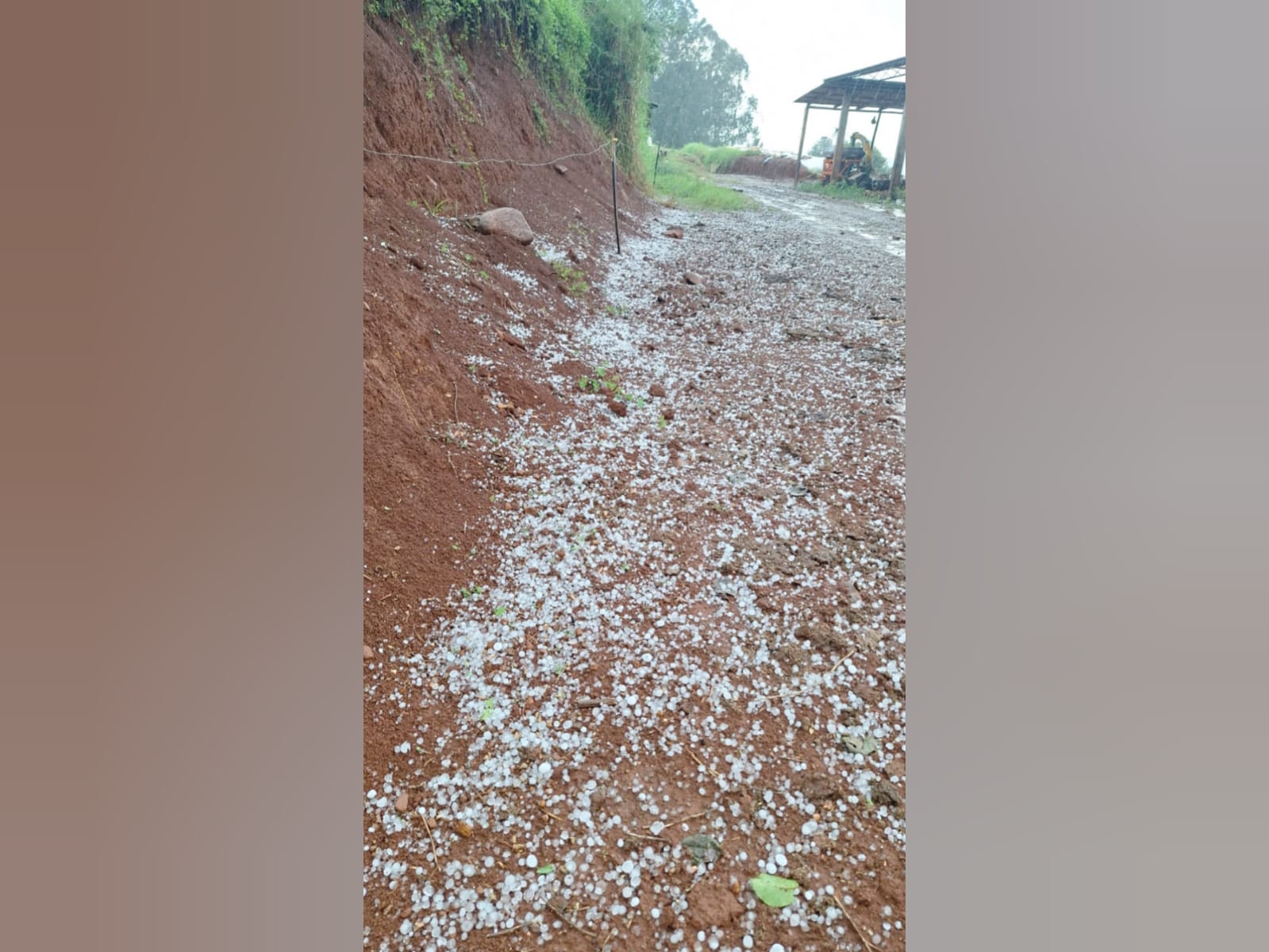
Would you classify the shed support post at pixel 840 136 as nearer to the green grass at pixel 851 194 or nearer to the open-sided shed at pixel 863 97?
the open-sided shed at pixel 863 97

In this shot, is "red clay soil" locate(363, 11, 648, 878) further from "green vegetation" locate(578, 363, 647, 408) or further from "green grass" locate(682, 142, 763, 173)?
"green grass" locate(682, 142, 763, 173)

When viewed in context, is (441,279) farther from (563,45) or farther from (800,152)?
(800,152)

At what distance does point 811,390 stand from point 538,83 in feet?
11.0

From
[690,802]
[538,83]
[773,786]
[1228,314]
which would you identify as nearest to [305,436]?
[690,802]

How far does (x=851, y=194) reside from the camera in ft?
21.3

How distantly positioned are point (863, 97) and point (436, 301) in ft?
15.8

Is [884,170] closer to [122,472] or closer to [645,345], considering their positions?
[645,345]

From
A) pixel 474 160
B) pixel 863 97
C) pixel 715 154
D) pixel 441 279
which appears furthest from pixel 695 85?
pixel 441 279

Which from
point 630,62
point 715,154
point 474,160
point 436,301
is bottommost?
point 436,301

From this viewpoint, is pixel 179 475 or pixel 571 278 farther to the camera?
pixel 571 278

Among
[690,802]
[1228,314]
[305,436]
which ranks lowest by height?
[690,802]

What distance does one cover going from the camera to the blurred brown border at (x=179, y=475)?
1.60 ft

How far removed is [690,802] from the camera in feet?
3.99

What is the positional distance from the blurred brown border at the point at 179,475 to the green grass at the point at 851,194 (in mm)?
6311
